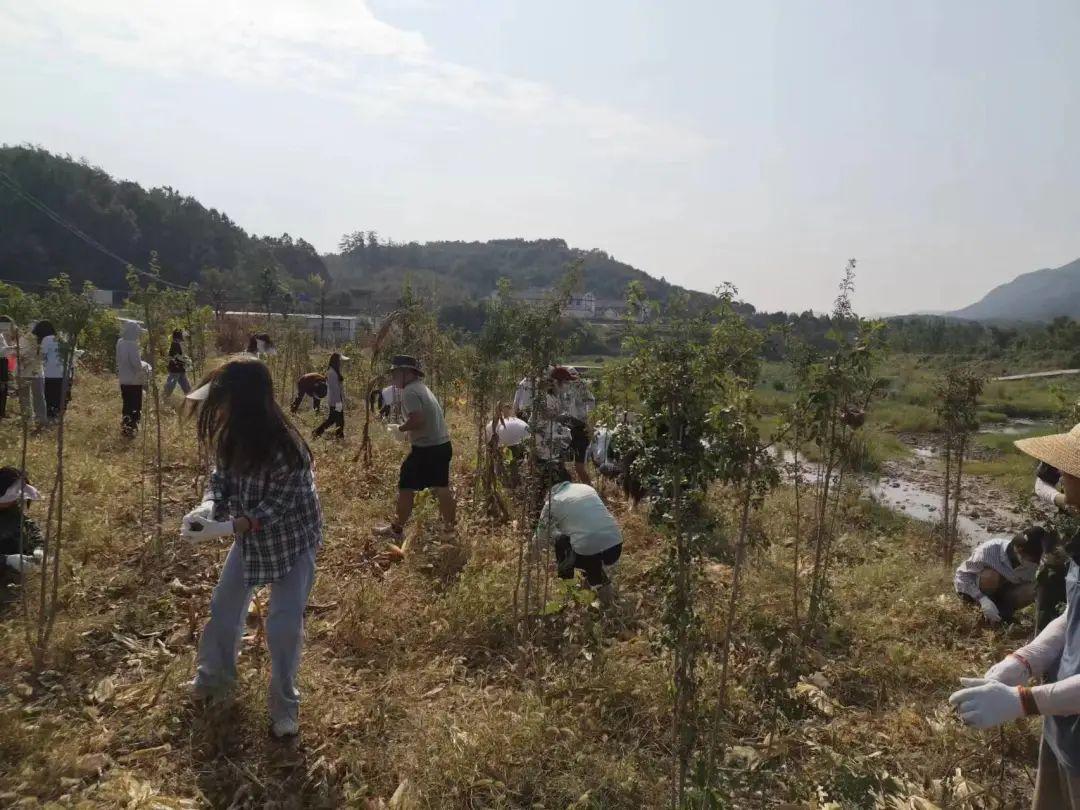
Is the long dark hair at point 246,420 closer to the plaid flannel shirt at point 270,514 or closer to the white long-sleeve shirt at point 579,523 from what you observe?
the plaid flannel shirt at point 270,514

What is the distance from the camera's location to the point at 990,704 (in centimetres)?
185

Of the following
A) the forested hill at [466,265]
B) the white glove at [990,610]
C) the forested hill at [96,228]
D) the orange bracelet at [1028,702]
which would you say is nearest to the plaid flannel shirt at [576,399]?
the white glove at [990,610]

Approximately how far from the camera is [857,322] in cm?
415

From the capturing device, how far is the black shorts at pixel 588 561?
166 inches

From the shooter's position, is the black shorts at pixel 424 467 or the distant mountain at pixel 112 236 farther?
the distant mountain at pixel 112 236

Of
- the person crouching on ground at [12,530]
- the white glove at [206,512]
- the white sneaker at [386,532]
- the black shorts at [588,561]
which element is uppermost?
the white glove at [206,512]

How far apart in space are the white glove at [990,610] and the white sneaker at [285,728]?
4196mm

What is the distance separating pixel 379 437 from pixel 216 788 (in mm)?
6391

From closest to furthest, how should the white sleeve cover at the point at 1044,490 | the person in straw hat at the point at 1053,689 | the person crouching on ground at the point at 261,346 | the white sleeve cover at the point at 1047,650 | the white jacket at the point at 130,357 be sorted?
the person in straw hat at the point at 1053,689
the white sleeve cover at the point at 1047,650
the white sleeve cover at the point at 1044,490
the white jacket at the point at 130,357
the person crouching on ground at the point at 261,346

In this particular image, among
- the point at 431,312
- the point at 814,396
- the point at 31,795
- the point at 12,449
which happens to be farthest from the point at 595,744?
the point at 431,312

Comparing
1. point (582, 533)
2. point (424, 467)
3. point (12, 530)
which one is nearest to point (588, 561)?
point (582, 533)

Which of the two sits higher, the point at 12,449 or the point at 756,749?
the point at 12,449

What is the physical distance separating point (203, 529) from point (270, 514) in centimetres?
32

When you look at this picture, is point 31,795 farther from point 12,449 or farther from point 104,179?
point 104,179
